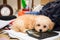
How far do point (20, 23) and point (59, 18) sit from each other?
0.28 m

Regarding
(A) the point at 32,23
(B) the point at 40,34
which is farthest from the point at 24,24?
(B) the point at 40,34

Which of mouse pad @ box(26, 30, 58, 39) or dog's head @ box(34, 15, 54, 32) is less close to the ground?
dog's head @ box(34, 15, 54, 32)

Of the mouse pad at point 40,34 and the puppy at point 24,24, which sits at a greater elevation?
the puppy at point 24,24

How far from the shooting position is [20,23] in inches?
37.2

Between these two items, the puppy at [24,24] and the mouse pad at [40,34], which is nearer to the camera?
the mouse pad at [40,34]

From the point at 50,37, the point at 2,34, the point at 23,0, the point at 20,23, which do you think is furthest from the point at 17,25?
the point at 23,0

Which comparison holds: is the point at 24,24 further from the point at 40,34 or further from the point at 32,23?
the point at 40,34

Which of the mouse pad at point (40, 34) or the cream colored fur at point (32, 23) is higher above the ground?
the cream colored fur at point (32, 23)

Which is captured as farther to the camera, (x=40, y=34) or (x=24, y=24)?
(x=24, y=24)

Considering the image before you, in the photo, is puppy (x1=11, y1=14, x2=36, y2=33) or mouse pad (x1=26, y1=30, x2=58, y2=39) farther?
puppy (x1=11, y1=14, x2=36, y2=33)

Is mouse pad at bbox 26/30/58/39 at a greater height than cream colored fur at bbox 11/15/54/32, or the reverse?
cream colored fur at bbox 11/15/54/32

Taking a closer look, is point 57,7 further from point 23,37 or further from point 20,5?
point 20,5

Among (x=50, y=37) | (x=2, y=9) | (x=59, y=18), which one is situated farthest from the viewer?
(x=2, y=9)

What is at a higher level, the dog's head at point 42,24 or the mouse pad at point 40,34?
the dog's head at point 42,24
